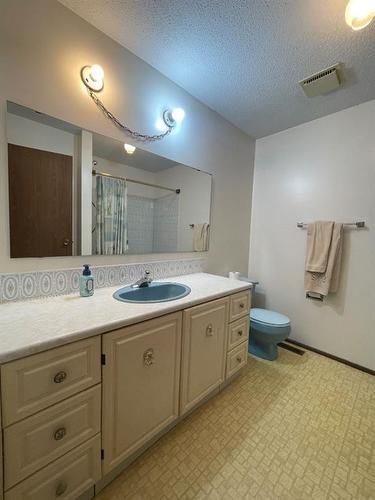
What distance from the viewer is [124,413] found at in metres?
0.96

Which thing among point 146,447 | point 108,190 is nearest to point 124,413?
point 146,447

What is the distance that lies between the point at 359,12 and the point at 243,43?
595 mm

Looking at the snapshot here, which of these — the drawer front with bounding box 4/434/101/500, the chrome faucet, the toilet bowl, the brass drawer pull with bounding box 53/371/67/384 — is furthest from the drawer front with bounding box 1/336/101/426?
the toilet bowl

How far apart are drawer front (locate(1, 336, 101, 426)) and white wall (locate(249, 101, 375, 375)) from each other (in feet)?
7.15

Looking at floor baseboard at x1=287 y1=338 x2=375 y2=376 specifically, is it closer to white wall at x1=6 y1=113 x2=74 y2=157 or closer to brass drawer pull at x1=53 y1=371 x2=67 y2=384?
brass drawer pull at x1=53 y1=371 x2=67 y2=384

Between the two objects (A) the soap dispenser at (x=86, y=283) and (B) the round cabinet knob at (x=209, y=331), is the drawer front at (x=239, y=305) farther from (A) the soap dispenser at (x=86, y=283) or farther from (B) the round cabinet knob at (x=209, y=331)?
(A) the soap dispenser at (x=86, y=283)

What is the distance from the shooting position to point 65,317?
2.97 feet

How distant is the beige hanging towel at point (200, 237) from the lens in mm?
2021

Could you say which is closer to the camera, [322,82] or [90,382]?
[90,382]

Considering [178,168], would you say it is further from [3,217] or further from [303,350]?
[303,350]

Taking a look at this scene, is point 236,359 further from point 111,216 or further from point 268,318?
point 111,216

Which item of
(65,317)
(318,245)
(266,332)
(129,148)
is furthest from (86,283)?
(318,245)

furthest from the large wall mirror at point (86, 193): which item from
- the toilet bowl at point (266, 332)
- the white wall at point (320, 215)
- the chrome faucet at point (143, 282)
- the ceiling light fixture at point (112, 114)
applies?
the white wall at point (320, 215)

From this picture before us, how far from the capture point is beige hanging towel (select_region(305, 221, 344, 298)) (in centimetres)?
198
